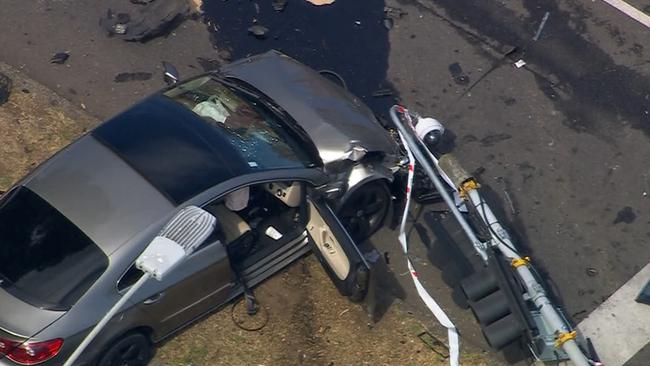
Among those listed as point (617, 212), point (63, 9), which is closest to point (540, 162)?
point (617, 212)

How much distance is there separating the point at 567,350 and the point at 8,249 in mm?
4852

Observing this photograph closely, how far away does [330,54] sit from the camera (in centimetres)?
1156

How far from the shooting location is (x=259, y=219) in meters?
8.59

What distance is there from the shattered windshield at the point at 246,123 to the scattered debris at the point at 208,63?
224 cm

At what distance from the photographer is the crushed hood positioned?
8.89 meters

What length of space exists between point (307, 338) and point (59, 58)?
17.3 feet

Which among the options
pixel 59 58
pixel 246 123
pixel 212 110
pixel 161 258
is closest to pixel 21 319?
pixel 161 258

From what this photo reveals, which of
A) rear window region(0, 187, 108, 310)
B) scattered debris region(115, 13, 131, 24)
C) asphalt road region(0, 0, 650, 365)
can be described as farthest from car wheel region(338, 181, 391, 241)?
scattered debris region(115, 13, 131, 24)

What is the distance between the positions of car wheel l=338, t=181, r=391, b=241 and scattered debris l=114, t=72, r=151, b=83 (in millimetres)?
3703

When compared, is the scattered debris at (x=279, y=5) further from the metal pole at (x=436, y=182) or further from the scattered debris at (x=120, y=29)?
the metal pole at (x=436, y=182)

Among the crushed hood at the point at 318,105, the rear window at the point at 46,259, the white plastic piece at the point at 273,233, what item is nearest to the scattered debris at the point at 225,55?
the crushed hood at the point at 318,105

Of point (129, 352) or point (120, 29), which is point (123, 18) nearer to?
point (120, 29)

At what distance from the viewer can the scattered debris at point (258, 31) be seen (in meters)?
11.6

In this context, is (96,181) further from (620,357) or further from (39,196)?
(620,357)
